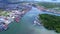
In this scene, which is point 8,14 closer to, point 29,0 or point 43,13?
point 29,0

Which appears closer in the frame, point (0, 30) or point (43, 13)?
point (0, 30)

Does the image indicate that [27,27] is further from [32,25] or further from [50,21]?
[50,21]

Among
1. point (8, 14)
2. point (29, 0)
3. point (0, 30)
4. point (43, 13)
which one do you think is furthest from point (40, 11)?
point (0, 30)

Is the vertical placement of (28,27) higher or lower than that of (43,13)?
lower

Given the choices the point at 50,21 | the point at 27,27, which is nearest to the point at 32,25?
the point at 27,27

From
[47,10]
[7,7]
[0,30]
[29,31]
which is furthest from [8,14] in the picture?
[47,10]

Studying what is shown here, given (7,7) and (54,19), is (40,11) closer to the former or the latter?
(54,19)

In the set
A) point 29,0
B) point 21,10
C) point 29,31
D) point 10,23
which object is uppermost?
point 29,0
